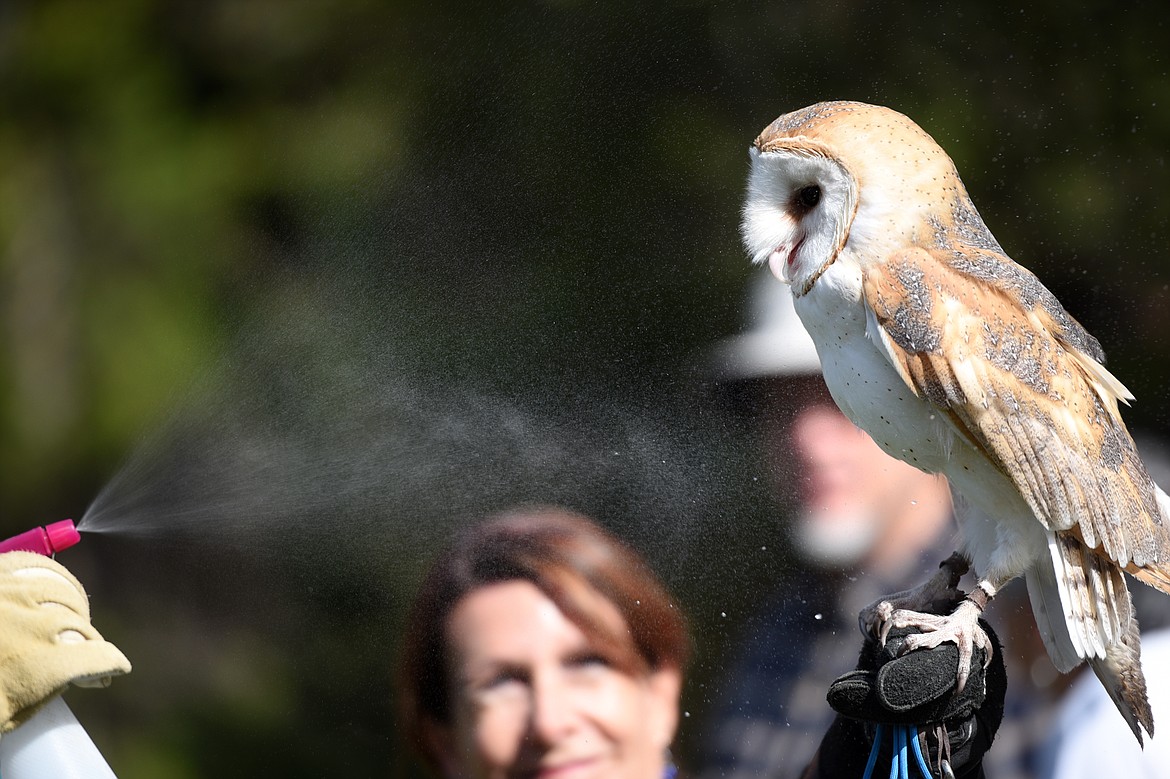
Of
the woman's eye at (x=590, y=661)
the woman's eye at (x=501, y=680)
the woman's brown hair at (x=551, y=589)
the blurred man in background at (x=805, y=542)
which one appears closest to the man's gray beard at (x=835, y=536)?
the blurred man in background at (x=805, y=542)

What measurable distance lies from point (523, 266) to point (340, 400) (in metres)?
0.40

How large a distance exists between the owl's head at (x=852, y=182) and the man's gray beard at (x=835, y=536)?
767mm

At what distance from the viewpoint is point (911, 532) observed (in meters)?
1.50

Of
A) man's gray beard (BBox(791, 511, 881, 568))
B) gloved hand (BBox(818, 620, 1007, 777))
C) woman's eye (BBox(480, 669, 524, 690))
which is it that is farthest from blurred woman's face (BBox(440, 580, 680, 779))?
gloved hand (BBox(818, 620, 1007, 777))

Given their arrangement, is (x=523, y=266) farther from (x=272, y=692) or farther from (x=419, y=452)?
(x=272, y=692)

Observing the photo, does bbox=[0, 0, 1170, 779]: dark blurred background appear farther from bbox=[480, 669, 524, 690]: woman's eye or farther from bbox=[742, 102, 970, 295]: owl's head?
bbox=[742, 102, 970, 295]: owl's head

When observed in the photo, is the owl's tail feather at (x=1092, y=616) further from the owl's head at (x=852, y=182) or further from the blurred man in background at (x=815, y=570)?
the blurred man in background at (x=815, y=570)

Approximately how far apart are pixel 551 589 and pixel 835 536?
49cm

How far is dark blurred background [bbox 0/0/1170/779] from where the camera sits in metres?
1.47

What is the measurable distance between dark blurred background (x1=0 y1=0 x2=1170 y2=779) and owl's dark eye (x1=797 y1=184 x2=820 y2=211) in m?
0.67

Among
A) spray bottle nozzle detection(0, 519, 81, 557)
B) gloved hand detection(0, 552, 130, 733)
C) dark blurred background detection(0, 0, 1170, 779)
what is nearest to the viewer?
gloved hand detection(0, 552, 130, 733)

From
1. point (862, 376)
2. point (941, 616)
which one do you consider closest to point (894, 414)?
point (862, 376)

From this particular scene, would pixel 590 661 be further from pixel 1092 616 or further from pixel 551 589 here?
pixel 1092 616

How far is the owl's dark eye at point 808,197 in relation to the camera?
834 mm
